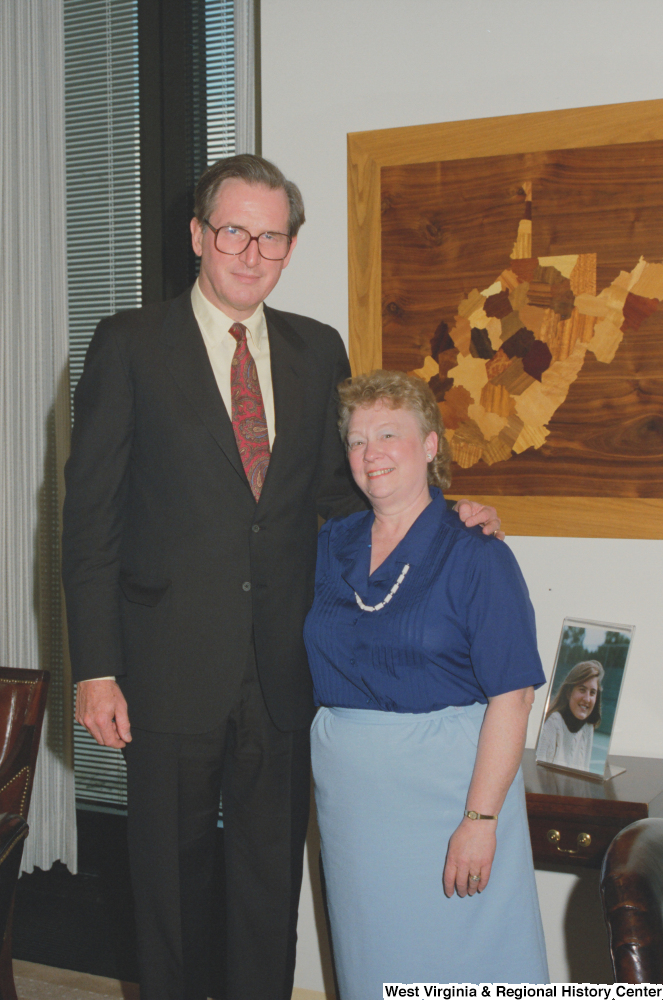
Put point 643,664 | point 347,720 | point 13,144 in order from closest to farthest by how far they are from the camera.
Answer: point 347,720 → point 643,664 → point 13,144

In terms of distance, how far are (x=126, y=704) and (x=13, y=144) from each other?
192 centimetres

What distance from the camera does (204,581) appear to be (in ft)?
5.49

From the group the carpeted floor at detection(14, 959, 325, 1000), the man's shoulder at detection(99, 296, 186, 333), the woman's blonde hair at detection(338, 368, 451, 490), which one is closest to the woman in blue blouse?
the woman's blonde hair at detection(338, 368, 451, 490)

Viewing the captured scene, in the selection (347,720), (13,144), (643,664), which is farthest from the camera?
(13,144)

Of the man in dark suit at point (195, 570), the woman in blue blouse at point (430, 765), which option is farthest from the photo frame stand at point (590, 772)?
the man in dark suit at point (195, 570)

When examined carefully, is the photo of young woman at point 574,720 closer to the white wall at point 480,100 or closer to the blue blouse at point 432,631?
the white wall at point 480,100

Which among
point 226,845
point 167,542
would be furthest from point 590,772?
point 167,542

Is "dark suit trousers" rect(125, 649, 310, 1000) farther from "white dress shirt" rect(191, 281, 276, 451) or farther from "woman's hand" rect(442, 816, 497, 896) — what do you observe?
"white dress shirt" rect(191, 281, 276, 451)

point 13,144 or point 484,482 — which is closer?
point 484,482

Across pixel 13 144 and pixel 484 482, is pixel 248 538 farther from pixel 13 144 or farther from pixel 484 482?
pixel 13 144

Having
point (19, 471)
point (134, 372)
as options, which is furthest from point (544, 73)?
point (19, 471)

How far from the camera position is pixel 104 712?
1626mm

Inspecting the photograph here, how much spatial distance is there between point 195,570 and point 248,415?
1.07ft

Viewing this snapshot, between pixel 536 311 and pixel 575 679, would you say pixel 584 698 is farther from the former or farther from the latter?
pixel 536 311
